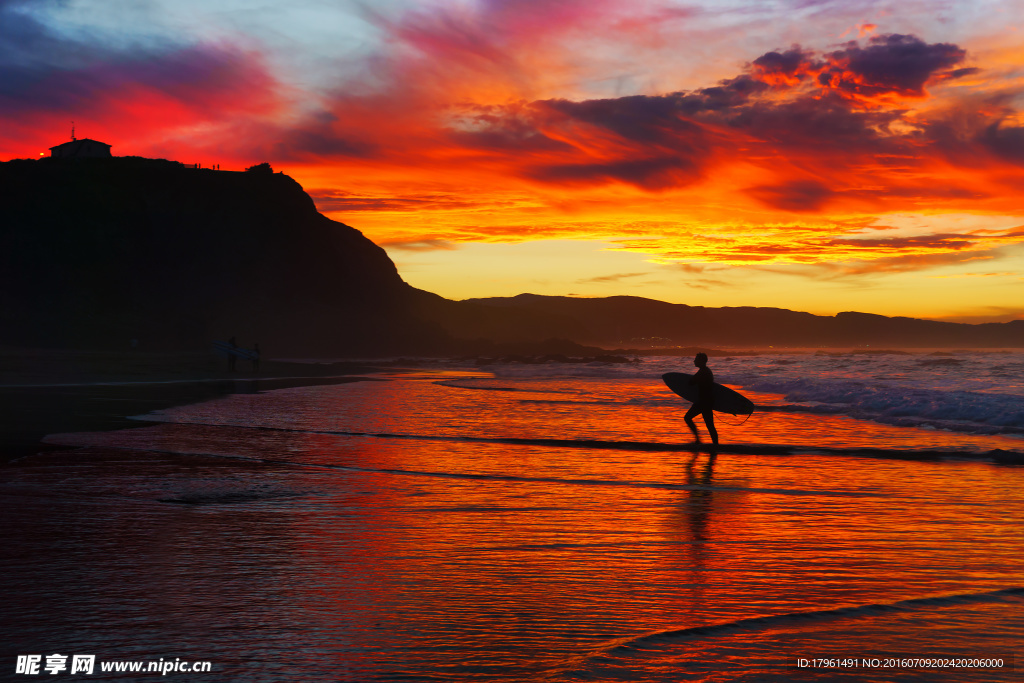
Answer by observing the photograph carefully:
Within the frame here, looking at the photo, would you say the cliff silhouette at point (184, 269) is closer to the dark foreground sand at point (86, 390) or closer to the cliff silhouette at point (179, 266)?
the cliff silhouette at point (179, 266)

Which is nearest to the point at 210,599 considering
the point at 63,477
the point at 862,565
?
the point at 862,565

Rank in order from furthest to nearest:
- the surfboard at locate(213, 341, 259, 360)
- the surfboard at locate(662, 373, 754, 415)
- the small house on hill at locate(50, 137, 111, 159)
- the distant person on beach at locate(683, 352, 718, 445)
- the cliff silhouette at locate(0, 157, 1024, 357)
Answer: the small house on hill at locate(50, 137, 111, 159), the cliff silhouette at locate(0, 157, 1024, 357), the surfboard at locate(213, 341, 259, 360), the surfboard at locate(662, 373, 754, 415), the distant person on beach at locate(683, 352, 718, 445)

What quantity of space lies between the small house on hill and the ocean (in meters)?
135

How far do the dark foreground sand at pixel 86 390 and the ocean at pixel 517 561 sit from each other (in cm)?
233

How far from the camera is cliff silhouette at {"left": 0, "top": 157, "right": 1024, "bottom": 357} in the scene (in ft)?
316

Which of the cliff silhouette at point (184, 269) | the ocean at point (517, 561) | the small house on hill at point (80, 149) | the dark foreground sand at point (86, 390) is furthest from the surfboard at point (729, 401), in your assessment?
the small house on hill at point (80, 149)

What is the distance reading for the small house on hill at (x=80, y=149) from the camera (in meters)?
129

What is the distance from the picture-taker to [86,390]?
28609mm

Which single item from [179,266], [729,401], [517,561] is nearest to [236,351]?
[729,401]

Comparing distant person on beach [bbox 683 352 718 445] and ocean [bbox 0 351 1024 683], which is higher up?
distant person on beach [bbox 683 352 718 445]

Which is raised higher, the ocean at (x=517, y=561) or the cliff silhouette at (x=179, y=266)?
the cliff silhouette at (x=179, y=266)

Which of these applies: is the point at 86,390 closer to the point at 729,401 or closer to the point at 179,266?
the point at 729,401

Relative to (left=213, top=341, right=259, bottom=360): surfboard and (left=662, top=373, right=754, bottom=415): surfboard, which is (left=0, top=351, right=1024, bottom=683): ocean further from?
(left=213, top=341, right=259, bottom=360): surfboard

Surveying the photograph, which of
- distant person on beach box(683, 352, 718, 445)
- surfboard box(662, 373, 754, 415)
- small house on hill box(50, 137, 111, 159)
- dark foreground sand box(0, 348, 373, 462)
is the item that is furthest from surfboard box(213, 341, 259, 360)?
small house on hill box(50, 137, 111, 159)
